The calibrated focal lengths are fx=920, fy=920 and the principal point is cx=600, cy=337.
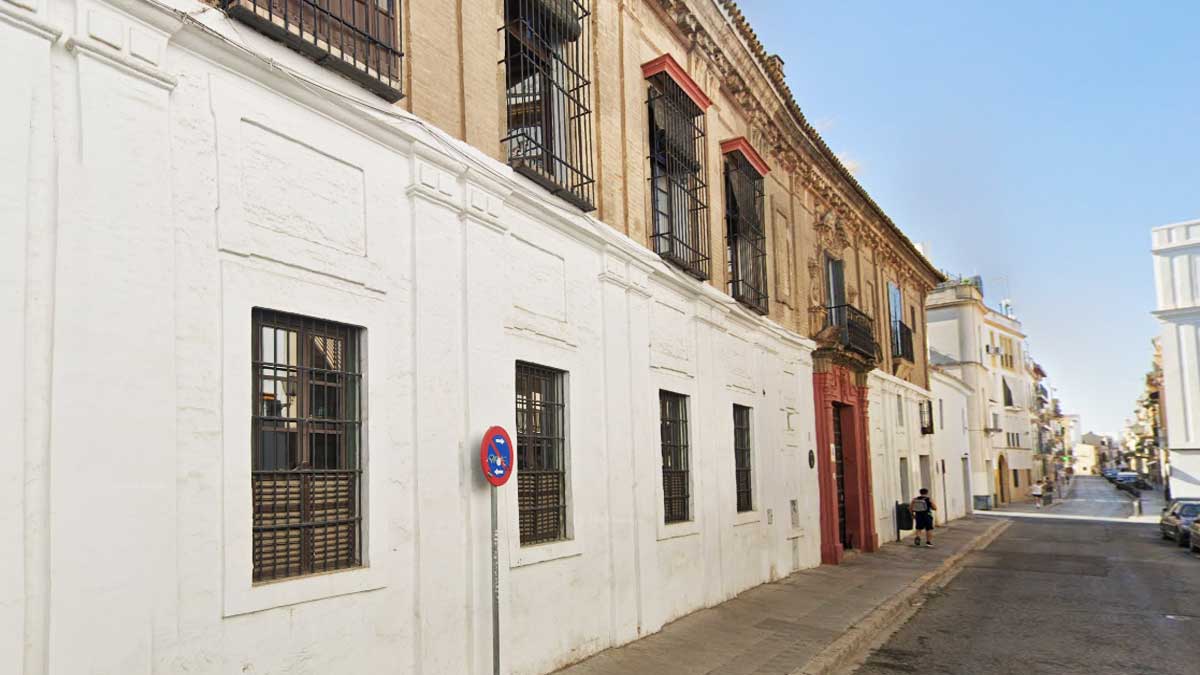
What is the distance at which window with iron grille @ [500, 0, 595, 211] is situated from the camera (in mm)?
8734

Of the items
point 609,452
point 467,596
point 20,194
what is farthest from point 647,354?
point 20,194

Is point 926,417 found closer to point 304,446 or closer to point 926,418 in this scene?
point 926,418

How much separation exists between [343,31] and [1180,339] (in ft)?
124

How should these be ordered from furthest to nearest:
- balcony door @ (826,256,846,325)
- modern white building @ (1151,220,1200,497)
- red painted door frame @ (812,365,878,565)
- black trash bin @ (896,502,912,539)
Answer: modern white building @ (1151,220,1200,497) → black trash bin @ (896,502,912,539) → balcony door @ (826,256,846,325) → red painted door frame @ (812,365,878,565)

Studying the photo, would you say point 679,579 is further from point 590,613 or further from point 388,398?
point 388,398

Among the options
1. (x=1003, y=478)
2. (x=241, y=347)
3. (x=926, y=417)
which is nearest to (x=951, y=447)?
(x=926, y=417)

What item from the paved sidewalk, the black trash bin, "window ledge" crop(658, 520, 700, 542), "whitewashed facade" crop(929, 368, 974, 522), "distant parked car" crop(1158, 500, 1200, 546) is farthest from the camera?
"whitewashed facade" crop(929, 368, 974, 522)

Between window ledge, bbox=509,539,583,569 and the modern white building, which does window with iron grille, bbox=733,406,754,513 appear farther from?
the modern white building

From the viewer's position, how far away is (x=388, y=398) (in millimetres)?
6438

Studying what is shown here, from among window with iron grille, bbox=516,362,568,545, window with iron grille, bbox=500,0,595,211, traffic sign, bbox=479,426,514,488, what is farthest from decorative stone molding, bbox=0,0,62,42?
window with iron grille, bbox=516,362,568,545

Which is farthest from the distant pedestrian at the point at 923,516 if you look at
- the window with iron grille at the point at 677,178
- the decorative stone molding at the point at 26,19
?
the decorative stone molding at the point at 26,19

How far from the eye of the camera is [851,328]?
19.9 meters

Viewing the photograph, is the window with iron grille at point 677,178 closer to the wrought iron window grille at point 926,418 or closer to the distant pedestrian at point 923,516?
the distant pedestrian at point 923,516

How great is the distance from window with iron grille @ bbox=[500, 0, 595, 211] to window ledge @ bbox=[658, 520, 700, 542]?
12.7 feet
